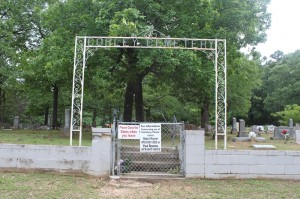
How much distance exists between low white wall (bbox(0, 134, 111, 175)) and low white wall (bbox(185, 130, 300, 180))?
2214 millimetres

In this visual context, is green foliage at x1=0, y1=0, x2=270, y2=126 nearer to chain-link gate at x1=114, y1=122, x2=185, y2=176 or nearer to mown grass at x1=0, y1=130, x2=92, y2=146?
mown grass at x1=0, y1=130, x2=92, y2=146

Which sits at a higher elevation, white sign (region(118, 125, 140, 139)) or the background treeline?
the background treeline

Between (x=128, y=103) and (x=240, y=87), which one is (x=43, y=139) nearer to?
(x=128, y=103)

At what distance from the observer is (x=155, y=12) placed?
49.8 ft

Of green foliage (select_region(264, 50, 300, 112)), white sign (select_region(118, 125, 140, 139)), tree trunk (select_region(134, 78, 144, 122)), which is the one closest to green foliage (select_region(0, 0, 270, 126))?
tree trunk (select_region(134, 78, 144, 122))

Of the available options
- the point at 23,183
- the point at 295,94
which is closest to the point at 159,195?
the point at 23,183

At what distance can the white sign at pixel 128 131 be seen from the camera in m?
9.02

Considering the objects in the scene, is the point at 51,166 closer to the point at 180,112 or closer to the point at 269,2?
the point at 269,2

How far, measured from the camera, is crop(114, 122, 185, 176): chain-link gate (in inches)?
356

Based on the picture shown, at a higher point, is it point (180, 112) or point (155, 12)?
point (155, 12)

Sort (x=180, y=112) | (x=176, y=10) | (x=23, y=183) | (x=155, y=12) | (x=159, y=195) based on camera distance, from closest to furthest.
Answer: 1. (x=159, y=195)
2. (x=23, y=183)
3. (x=155, y=12)
4. (x=176, y=10)
5. (x=180, y=112)

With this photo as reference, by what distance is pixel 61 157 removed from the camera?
346 inches

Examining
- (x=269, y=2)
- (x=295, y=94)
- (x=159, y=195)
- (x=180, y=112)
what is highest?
(x=269, y=2)

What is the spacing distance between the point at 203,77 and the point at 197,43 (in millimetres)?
2056
